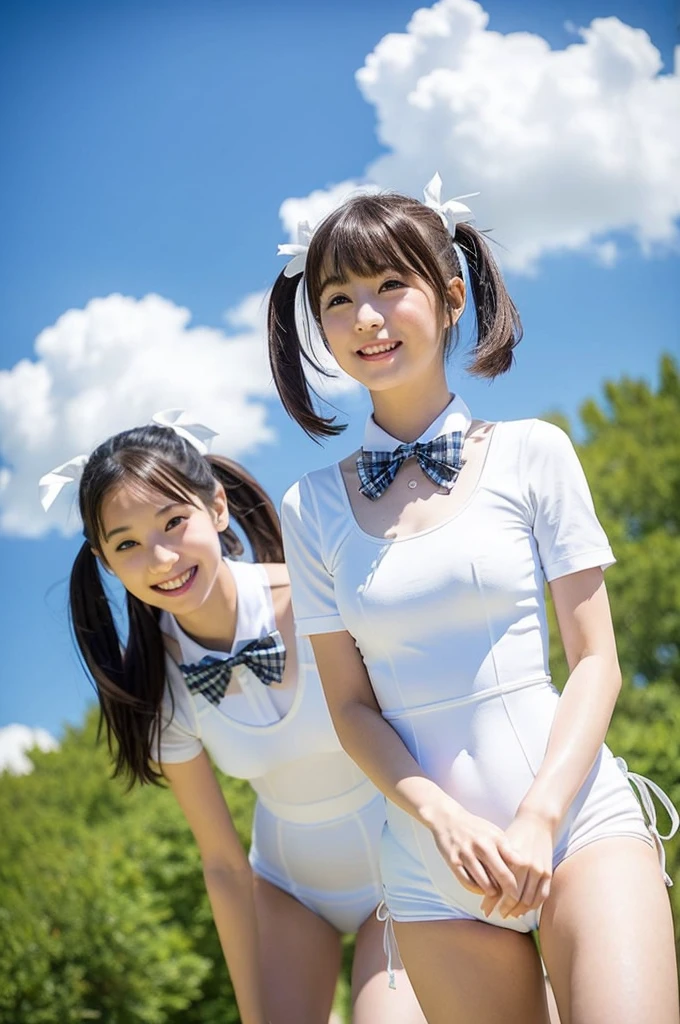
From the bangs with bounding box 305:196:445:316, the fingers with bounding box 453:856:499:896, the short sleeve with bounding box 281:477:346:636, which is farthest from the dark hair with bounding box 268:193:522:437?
the fingers with bounding box 453:856:499:896

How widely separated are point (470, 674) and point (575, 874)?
0.36 m

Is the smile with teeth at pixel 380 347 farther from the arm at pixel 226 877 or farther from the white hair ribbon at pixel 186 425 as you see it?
the arm at pixel 226 877

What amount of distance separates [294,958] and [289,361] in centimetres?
145

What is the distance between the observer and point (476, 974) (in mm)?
1739

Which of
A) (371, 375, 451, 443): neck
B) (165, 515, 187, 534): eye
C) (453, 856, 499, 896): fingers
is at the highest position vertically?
(165, 515, 187, 534): eye

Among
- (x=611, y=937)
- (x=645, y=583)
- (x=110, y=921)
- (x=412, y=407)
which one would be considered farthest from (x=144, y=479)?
(x=645, y=583)

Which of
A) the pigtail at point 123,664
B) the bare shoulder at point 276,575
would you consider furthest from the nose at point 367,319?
the pigtail at point 123,664

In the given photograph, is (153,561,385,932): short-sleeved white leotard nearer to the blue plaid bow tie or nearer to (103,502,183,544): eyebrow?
the blue plaid bow tie

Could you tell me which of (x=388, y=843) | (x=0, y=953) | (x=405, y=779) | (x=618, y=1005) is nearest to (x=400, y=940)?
(x=388, y=843)

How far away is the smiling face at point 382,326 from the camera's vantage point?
1.93 m

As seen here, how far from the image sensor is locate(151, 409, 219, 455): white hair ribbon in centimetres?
287

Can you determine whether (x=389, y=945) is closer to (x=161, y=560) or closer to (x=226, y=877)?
(x=226, y=877)

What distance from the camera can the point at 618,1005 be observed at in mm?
1508

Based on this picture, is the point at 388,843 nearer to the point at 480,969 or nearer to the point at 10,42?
the point at 480,969
